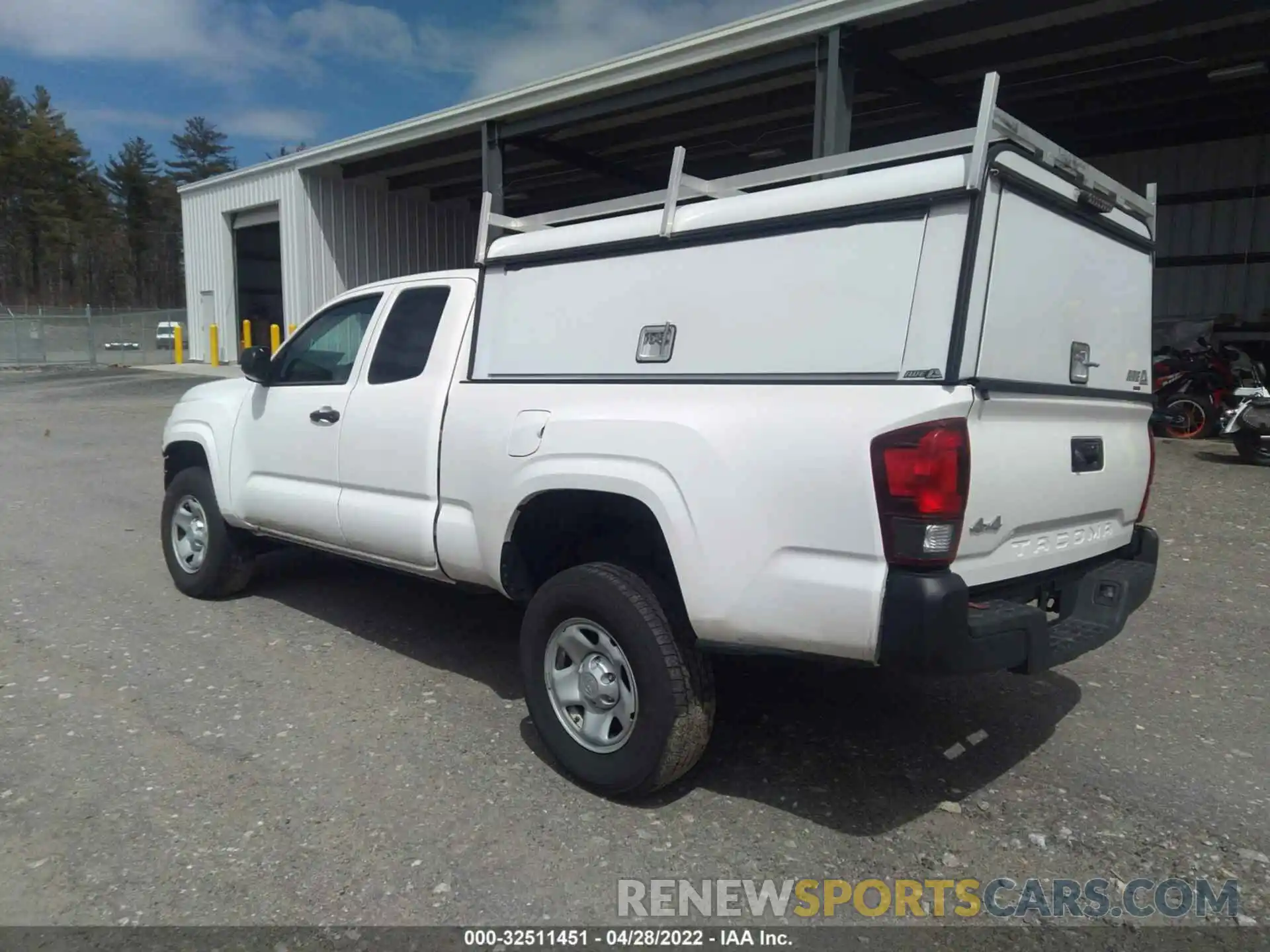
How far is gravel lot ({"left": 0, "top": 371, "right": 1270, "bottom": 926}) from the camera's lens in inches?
114

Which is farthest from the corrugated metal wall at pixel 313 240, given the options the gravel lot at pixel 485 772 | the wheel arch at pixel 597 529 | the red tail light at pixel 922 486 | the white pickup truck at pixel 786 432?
the red tail light at pixel 922 486

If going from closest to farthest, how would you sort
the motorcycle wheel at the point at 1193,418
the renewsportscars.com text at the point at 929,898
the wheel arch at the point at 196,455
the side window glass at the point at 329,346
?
the renewsportscars.com text at the point at 929,898, the side window glass at the point at 329,346, the wheel arch at the point at 196,455, the motorcycle wheel at the point at 1193,418

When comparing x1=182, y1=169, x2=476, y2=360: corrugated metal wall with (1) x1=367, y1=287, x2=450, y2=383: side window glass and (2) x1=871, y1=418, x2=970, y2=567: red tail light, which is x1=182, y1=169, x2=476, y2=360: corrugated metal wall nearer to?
(1) x1=367, y1=287, x2=450, y2=383: side window glass

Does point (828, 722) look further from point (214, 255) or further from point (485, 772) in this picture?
point (214, 255)

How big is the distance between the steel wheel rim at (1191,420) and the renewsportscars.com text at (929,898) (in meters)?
10.9

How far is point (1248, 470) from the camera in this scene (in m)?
10.2

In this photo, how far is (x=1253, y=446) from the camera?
34.2 feet

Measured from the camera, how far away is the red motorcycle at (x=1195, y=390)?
1220cm

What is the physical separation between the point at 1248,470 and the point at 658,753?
31.8ft

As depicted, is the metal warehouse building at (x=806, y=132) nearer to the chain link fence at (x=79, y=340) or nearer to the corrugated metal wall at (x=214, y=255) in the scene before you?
the corrugated metal wall at (x=214, y=255)

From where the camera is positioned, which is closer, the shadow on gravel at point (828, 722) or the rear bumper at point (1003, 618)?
the rear bumper at point (1003, 618)

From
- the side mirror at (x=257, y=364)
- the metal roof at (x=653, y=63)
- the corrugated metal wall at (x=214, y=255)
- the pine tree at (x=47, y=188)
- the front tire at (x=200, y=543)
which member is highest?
the pine tree at (x=47, y=188)

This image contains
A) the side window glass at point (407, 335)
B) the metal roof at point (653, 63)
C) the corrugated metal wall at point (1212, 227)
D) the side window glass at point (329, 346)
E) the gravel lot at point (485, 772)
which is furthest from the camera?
the corrugated metal wall at point (1212, 227)

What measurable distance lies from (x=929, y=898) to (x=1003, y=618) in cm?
87
